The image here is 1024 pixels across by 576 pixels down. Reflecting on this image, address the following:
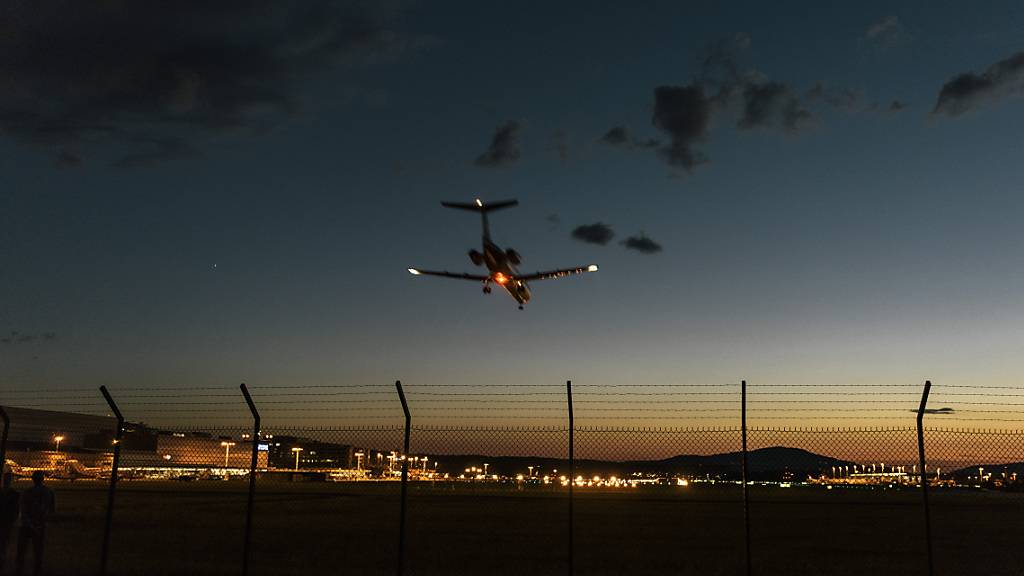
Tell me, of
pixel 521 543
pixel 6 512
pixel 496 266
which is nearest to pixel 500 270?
pixel 496 266

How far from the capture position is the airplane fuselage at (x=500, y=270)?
3328cm

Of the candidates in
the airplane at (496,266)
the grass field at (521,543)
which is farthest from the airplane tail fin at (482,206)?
the grass field at (521,543)

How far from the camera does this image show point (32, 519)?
13.9 metres

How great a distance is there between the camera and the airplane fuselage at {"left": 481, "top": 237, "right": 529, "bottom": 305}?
3328 cm

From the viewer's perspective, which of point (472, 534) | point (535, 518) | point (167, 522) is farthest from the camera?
point (535, 518)

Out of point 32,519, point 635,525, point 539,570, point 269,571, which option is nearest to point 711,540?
point 635,525

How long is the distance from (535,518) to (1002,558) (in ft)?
67.0

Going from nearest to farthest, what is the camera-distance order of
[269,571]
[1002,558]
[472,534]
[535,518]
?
[269,571] < [1002,558] < [472,534] < [535,518]

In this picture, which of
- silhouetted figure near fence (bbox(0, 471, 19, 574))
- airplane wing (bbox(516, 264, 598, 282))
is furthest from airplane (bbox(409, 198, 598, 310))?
silhouetted figure near fence (bbox(0, 471, 19, 574))

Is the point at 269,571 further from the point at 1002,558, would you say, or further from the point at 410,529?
the point at 1002,558

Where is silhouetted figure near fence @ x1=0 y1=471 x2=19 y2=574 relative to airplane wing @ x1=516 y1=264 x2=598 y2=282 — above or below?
below

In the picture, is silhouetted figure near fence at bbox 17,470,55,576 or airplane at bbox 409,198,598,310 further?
airplane at bbox 409,198,598,310

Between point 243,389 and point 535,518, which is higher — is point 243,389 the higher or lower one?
the higher one

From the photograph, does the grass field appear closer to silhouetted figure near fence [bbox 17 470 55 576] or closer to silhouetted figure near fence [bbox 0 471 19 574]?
silhouetted figure near fence [bbox 0 471 19 574]
